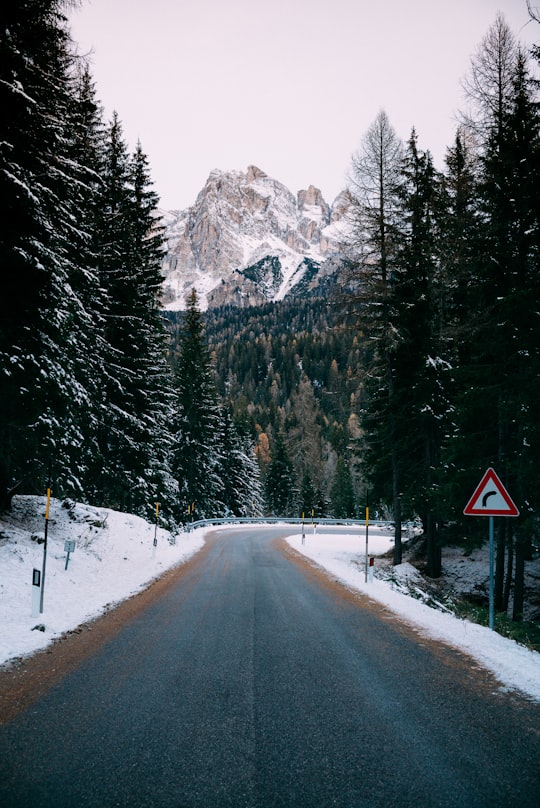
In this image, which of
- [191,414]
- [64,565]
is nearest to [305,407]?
[191,414]

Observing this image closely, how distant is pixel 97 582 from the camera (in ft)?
37.9

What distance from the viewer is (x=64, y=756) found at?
11.2ft

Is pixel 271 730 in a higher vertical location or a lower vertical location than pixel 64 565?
higher

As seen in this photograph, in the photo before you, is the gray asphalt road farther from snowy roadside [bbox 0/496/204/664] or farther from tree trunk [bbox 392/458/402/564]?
tree trunk [bbox 392/458/402/564]

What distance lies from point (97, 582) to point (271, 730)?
9.06 m

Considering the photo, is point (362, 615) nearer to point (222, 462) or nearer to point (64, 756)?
point (64, 756)

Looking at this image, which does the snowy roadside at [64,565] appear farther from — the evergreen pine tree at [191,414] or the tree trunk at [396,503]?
the evergreen pine tree at [191,414]

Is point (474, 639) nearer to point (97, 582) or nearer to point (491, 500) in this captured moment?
point (491, 500)

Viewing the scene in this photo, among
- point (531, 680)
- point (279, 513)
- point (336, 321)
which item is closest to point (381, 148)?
point (336, 321)

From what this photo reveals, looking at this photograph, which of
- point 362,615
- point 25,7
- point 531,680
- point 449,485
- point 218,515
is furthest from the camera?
point 218,515

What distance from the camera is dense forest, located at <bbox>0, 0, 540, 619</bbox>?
1053cm

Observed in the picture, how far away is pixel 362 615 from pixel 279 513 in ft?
201

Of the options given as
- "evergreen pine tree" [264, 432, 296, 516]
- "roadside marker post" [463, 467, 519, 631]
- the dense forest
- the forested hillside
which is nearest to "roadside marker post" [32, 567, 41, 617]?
the dense forest

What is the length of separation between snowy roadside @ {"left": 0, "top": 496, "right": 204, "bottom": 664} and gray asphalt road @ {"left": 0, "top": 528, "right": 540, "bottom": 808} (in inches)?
64.6
